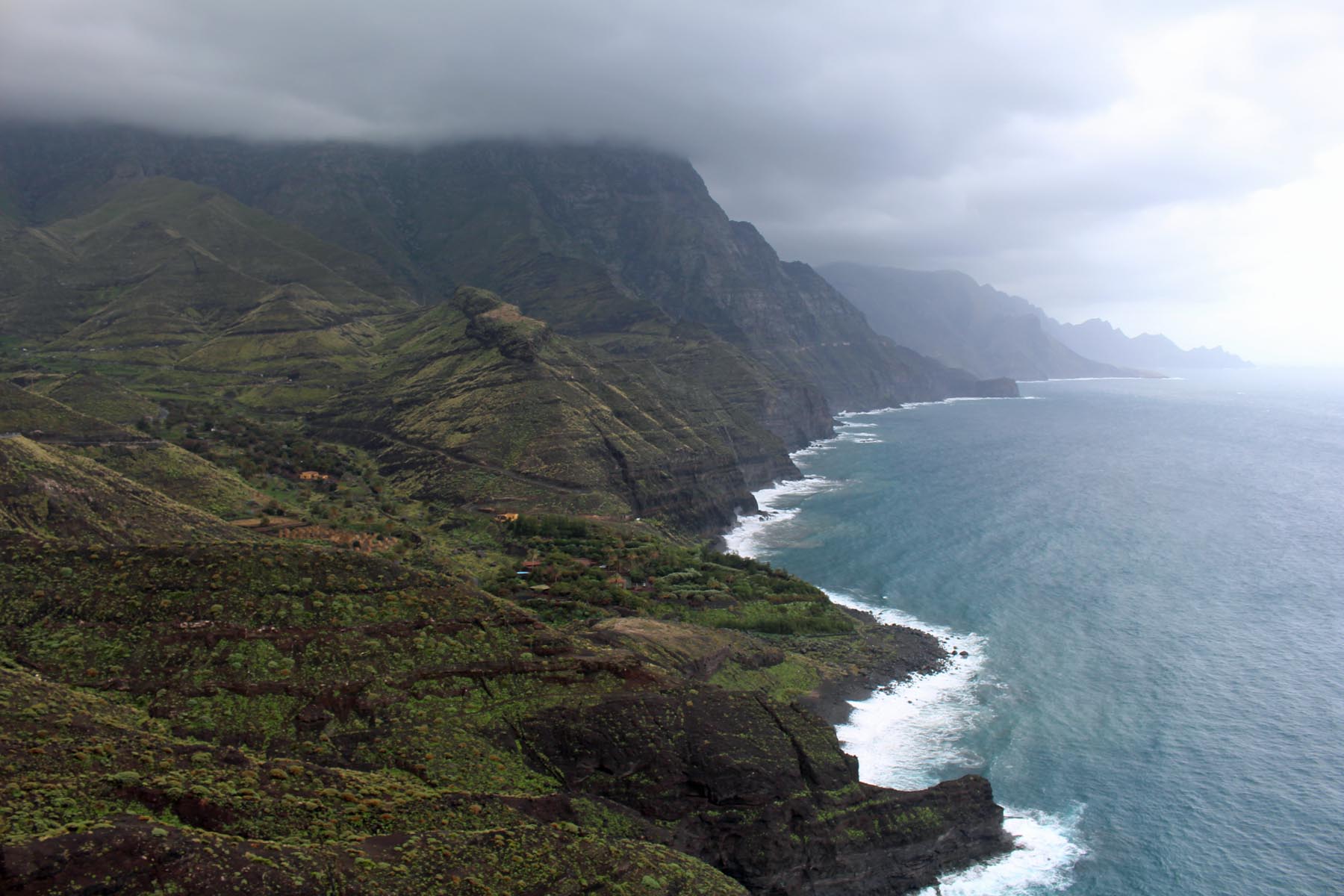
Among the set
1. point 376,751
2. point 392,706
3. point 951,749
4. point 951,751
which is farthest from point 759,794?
point 951,749

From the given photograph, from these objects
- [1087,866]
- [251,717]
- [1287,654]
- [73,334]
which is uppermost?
[73,334]

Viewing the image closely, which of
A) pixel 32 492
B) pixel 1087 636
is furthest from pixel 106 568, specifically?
pixel 1087 636

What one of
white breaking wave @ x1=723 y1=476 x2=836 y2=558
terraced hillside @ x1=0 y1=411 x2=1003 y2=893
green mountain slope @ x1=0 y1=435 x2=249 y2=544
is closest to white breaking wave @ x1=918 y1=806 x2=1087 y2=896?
terraced hillside @ x1=0 y1=411 x2=1003 y2=893

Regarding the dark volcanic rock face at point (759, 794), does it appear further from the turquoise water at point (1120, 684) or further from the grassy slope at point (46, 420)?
the grassy slope at point (46, 420)

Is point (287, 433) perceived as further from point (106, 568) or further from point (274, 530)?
point (106, 568)

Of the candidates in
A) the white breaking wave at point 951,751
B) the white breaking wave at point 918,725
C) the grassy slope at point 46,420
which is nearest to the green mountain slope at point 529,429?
the grassy slope at point 46,420

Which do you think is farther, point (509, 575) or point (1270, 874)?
point (509, 575)

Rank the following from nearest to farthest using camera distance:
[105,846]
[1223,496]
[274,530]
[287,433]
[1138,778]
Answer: [105,846] → [1138,778] → [274,530] → [287,433] → [1223,496]
